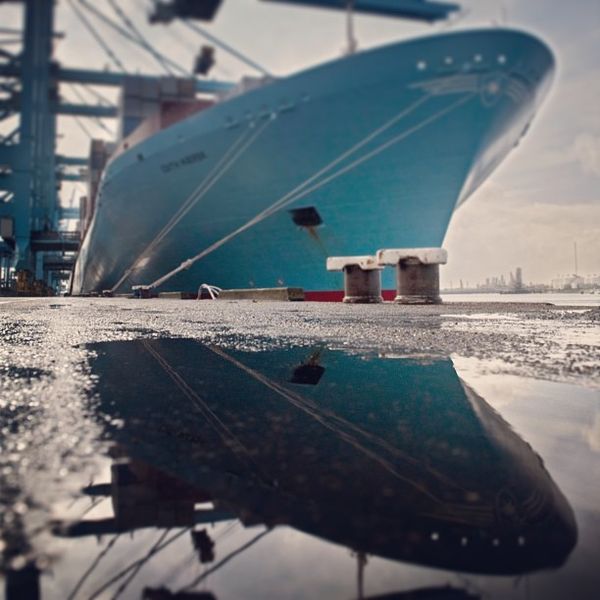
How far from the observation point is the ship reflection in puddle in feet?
1.94

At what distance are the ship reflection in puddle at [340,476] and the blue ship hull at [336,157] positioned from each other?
38.5 ft

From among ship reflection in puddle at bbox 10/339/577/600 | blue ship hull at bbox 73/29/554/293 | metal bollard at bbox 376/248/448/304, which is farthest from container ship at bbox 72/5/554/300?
ship reflection in puddle at bbox 10/339/577/600

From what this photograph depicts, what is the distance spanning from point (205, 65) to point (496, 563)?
24.9 metres

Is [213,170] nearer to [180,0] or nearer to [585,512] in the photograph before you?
[180,0]

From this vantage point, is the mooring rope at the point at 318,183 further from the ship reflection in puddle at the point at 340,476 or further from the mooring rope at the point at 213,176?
the ship reflection in puddle at the point at 340,476

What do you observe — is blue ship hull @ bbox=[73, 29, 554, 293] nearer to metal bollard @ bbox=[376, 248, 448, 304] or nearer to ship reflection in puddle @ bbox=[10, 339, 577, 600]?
metal bollard @ bbox=[376, 248, 448, 304]

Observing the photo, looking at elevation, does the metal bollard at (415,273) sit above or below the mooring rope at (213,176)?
below

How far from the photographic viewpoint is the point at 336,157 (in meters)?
12.8

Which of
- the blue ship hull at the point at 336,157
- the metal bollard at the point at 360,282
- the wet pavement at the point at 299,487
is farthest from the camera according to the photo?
the blue ship hull at the point at 336,157

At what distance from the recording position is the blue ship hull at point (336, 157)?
11.6 m

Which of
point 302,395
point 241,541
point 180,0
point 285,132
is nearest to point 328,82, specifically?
point 285,132

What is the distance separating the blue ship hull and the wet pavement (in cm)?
1150

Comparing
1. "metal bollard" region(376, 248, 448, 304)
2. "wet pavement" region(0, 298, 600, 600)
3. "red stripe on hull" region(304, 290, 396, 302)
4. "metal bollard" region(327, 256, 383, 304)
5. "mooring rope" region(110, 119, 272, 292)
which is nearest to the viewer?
"wet pavement" region(0, 298, 600, 600)

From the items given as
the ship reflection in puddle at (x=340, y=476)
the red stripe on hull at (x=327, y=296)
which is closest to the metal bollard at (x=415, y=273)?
the red stripe on hull at (x=327, y=296)
